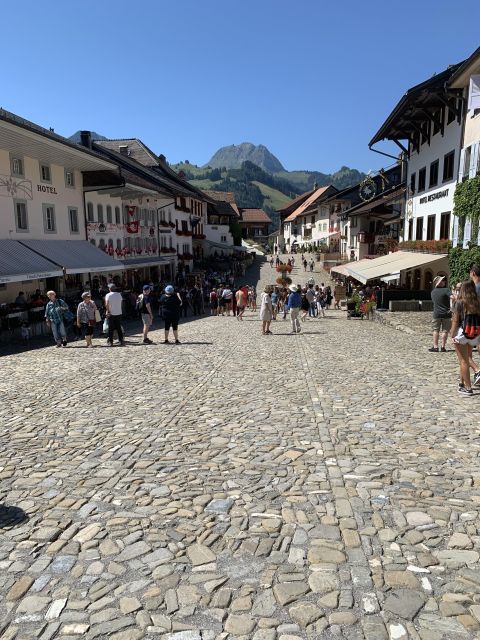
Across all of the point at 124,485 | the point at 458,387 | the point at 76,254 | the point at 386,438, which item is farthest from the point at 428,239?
the point at 124,485

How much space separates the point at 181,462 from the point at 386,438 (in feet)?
8.37

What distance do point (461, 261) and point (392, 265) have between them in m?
4.81

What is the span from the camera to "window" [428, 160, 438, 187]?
2567cm

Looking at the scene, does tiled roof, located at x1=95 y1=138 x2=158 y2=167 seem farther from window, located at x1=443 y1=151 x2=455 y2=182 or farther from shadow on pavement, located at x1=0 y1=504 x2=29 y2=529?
shadow on pavement, located at x1=0 y1=504 x2=29 y2=529

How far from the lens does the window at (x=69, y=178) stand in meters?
27.5

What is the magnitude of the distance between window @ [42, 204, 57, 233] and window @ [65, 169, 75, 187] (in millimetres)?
2256

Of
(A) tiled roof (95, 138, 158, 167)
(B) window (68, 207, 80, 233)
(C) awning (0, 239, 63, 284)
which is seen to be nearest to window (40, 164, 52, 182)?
(B) window (68, 207, 80, 233)

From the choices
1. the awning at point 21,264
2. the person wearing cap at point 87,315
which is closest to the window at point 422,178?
the awning at point 21,264

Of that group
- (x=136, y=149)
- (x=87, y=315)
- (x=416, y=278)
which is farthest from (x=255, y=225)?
(x=87, y=315)

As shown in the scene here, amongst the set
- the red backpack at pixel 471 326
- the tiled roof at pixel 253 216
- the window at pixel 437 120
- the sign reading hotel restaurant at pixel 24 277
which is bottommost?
the red backpack at pixel 471 326

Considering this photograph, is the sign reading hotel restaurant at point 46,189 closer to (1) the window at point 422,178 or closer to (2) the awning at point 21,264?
(2) the awning at point 21,264

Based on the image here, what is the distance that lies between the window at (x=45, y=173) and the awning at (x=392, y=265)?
1618 cm

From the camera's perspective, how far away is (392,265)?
2570 centimetres

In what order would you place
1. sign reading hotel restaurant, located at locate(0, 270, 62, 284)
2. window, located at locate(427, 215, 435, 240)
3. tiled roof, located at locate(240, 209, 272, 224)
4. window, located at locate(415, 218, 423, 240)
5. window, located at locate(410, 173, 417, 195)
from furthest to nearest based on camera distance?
1. tiled roof, located at locate(240, 209, 272, 224)
2. window, located at locate(410, 173, 417, 195)
3. window, located at locate(415, 218, 423, 240)
4. window, located at locate(427, 215, 435, 240)
5. sign reading hotel restaurant, located at locate(0, 270, 62, 284)
